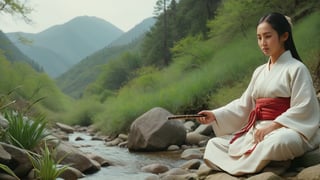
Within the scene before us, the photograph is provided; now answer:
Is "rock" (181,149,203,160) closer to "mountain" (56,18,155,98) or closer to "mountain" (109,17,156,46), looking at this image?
"mountain" (56,18,155,98)

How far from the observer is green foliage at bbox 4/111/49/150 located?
18.8 ft

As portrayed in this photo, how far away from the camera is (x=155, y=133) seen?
11203 millimetres

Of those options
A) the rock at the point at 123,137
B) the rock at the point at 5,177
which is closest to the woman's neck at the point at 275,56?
the rock at the point at 5,177

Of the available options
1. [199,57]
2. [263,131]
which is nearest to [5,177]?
[263,131]

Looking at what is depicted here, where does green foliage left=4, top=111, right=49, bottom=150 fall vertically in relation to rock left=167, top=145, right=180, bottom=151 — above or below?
above

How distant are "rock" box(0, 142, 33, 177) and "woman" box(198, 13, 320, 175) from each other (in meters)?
2.44

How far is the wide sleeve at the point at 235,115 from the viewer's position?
428 cm

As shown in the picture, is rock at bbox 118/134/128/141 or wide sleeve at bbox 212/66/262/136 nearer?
wide sleeve at bbox 212/66/262/136

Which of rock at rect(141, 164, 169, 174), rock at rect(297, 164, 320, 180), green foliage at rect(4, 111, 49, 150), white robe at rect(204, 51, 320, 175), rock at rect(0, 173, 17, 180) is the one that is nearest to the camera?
rock at rect(297, 164, 320, 180)

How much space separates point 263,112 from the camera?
3967mm

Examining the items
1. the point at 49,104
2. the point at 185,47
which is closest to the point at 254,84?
the point at 185,47

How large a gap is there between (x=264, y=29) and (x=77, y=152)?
4.70m

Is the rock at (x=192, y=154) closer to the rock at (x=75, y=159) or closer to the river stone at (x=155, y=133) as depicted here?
the river stone at (x=155, y=133)

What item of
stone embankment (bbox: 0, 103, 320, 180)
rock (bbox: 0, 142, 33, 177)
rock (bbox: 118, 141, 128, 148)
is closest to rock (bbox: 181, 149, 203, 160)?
stone embankment (bbox: 0, 103, 320, 180)
